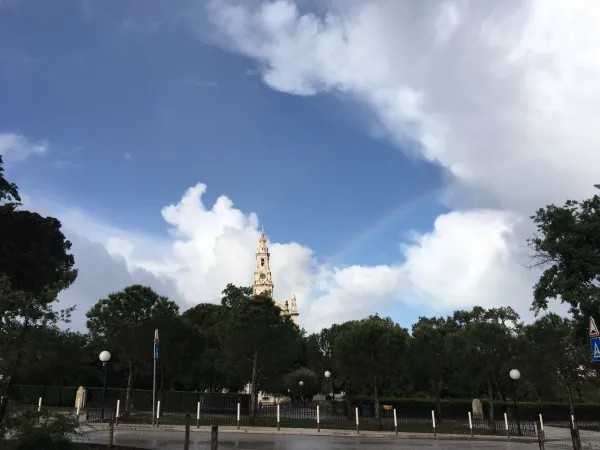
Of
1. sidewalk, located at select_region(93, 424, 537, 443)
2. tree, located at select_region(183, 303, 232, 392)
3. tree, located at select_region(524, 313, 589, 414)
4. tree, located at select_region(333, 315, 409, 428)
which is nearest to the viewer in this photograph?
sidewalk, located at select_region(93, 424, 537, 443)

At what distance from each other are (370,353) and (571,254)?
48.3 ft

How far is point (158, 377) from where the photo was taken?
1900 inches

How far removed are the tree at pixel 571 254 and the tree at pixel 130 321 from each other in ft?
83.5

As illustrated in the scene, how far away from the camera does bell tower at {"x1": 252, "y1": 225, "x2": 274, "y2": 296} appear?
13400cm

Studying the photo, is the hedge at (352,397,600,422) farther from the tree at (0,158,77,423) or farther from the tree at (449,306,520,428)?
the tree at (0,158,77,423)

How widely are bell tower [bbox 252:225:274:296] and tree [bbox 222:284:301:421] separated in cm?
9788

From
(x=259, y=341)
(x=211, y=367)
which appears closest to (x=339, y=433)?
(x=259, y=341)

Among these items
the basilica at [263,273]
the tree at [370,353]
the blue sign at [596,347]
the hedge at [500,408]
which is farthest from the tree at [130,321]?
the basilica at [263,273]

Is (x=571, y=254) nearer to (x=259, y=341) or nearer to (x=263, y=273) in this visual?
(x=259, y=341)

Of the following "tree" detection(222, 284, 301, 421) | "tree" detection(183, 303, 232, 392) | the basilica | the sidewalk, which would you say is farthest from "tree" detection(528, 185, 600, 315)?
the basilica

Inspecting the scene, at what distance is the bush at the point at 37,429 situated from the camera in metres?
10.9

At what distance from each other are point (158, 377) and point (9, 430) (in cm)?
3876

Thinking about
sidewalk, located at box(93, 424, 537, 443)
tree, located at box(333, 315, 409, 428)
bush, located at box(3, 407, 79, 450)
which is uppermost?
tree, located at box(333, 315, 409, 428)

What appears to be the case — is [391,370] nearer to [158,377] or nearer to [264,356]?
[264,356]
